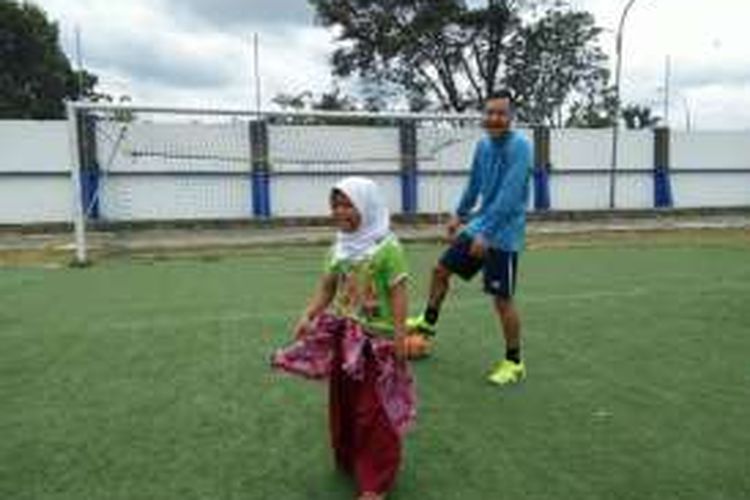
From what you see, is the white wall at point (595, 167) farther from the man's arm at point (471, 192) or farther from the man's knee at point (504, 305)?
the man's knee at point (504, 305)

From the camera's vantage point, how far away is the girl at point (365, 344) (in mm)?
4418

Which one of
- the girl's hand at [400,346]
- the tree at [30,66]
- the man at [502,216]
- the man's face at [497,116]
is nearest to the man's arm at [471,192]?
the man at [502,216]

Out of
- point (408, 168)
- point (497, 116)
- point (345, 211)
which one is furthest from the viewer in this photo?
point (408, 168)

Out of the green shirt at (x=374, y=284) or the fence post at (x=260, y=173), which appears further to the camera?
the fence post at (x=260, y=173)

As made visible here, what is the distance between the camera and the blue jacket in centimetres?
643

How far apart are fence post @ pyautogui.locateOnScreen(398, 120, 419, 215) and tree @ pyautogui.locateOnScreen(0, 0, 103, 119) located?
839 inches

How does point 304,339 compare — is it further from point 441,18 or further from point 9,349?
point 441,18

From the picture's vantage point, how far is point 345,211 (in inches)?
174

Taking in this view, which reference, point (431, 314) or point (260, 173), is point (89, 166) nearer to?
point (260, 173)

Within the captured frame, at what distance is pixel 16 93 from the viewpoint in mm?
42875

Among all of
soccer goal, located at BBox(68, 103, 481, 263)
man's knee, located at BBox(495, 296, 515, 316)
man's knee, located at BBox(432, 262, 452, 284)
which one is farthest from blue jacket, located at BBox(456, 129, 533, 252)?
soccer goal, located at BBox(68, 103, 481, 263)

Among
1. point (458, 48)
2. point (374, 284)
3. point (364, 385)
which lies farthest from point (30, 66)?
point (364, 385)

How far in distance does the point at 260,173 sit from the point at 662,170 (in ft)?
42.6

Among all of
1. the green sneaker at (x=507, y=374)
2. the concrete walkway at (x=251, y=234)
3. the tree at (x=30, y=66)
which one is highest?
the tree at (x=30, y=66)
